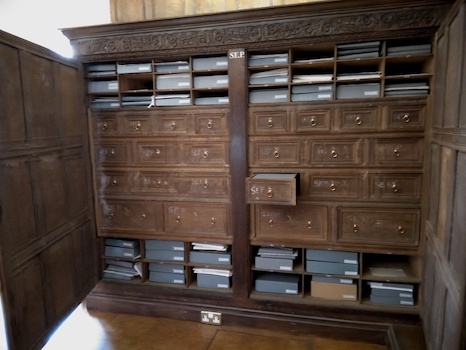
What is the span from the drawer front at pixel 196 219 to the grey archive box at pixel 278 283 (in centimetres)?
46

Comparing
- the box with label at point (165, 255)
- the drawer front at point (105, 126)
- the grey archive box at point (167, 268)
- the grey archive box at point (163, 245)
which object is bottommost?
the grey archive box at point (167, 268)

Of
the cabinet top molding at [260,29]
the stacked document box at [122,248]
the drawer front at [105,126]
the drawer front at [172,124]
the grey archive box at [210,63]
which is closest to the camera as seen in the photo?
the cabinet top molding at [260,29]

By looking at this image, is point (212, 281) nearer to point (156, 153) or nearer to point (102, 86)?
point (156, 153)

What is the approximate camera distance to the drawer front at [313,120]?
6.99 ft

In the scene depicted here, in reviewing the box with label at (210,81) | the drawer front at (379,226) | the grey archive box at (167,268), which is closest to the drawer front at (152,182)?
the grey archive box at (167,268)

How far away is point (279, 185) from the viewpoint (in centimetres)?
200

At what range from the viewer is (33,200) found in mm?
1837

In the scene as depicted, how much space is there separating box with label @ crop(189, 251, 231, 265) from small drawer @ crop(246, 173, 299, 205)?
587mm

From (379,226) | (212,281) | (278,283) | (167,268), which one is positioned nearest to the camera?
(379,226)

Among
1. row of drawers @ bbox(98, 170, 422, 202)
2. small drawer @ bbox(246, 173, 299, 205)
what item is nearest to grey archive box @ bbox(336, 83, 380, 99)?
row of drawers @ bbox(98, 170, 422, 202)

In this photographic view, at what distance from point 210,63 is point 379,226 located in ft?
5.42

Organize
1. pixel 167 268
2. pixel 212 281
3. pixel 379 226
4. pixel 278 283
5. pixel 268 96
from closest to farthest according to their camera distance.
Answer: pixel 379 226 → pixel 268 96 → pixel 278 283 → pixel 212 281 → pixel 167 268

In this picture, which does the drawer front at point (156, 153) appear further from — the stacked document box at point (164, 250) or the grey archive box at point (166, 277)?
the grey archive box at point (166, 277)

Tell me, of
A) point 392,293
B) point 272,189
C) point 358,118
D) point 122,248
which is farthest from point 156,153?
point 392,293
